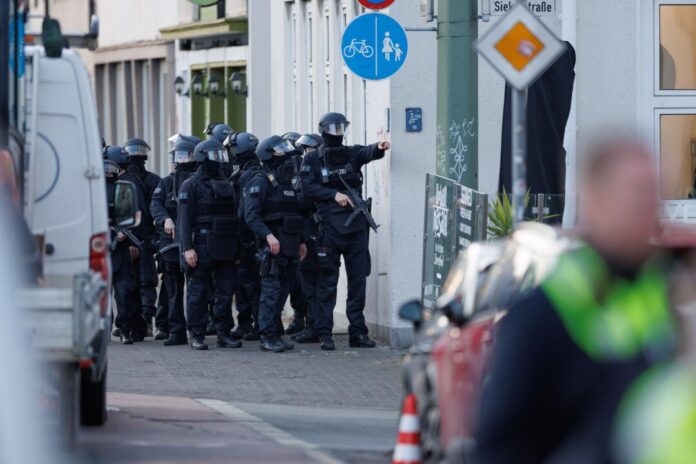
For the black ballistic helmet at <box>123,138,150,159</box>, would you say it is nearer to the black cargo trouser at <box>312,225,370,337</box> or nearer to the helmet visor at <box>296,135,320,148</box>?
the helmet visor at <box>296,135,320,148</box>

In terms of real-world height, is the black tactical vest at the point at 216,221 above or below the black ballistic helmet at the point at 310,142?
below

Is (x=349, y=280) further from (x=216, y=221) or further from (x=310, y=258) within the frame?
(x=216, y=221)

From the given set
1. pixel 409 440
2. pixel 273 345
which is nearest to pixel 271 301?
pixel 273 345

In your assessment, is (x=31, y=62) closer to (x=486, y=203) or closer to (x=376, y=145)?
(x=486, y=203)

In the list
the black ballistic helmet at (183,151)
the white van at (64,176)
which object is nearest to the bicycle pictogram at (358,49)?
the black ballistic helmet at (183,151)

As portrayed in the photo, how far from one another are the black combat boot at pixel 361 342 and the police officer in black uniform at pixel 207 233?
108cm

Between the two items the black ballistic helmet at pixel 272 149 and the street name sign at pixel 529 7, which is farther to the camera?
the black ballistic helmet at pixel 272 149

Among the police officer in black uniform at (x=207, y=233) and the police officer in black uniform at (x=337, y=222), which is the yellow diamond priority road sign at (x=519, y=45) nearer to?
the police officer in black uniform at (x=337, y=222)

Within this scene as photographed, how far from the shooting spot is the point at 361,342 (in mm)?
17719

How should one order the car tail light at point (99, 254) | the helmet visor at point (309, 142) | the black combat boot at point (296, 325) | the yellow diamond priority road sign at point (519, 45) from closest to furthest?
1. the car tail light at point (99, 254)
2. the yellow diamond priority road sign at point (519, 45)
3. the helmet visor at point (309, 142)
4. the black combat boot at point (296, 325)

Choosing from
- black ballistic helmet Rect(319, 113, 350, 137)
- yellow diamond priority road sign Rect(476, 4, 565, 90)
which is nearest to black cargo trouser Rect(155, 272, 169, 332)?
black ballistic helmet Rect(319, 113, 350, 137)

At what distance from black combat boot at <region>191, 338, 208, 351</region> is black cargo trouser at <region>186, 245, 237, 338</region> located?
42 millimetres

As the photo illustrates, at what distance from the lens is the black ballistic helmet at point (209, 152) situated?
17.7 metres

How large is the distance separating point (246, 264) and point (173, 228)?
2.82ft
